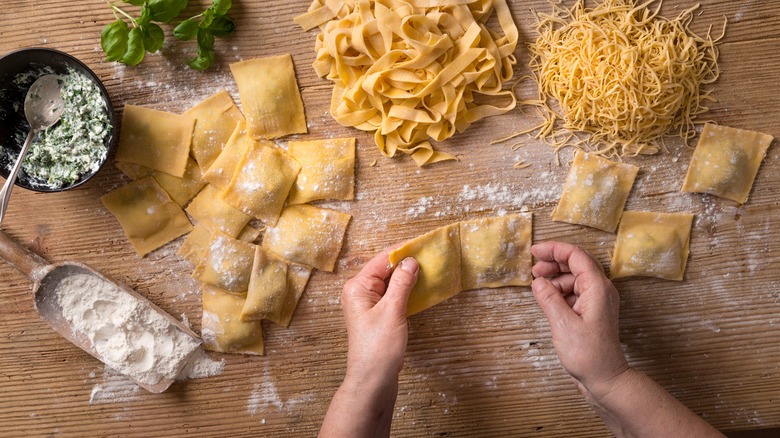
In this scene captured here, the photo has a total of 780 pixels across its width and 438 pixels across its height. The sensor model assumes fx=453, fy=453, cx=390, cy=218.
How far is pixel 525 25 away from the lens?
69.2 inches

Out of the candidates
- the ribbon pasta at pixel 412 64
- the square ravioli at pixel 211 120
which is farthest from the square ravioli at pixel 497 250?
the square ravioli at pixel 211 120

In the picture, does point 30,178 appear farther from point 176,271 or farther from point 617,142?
point 617,142

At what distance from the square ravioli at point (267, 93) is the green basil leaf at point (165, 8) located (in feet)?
0.84

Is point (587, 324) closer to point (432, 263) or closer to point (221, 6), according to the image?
point (432, 263)

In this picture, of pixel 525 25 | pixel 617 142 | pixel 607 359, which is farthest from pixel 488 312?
pixel 525 25

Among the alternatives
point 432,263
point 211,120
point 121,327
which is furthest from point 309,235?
point 121,327

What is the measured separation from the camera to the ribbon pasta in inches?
65.9

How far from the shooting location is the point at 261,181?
5.74 ft

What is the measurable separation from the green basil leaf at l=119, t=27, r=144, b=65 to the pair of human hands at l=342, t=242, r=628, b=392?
1146 mm

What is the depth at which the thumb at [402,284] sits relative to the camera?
1628mm

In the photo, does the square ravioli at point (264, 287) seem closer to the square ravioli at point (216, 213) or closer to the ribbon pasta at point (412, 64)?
the square ravioli at point (216, 213)

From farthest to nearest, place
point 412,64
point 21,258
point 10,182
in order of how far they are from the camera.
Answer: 1. point 21,258
2. point 412,64
3. point 10,182

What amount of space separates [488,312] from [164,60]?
1.64 metres

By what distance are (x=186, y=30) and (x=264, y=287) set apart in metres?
1.00
